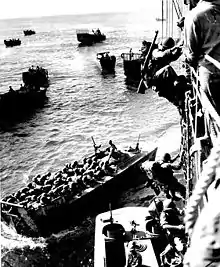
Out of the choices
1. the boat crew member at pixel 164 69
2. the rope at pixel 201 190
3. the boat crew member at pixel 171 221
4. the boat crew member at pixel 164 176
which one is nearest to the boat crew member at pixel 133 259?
the boat crew member at pixel 171 221

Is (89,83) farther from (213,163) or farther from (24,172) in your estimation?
(213,163)

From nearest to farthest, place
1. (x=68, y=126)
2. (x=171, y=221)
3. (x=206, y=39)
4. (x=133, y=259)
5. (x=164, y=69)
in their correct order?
(x=206, y=39), (x=171, y=221), (x=133, y=259), (x=164, y=69), (x=68, y=126)

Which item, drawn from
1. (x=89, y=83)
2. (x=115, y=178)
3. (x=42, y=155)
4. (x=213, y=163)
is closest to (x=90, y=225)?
(x=115, y=178)

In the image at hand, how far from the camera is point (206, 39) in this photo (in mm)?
5570

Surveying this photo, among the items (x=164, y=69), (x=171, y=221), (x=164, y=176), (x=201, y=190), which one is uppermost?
(x=201, y=190)

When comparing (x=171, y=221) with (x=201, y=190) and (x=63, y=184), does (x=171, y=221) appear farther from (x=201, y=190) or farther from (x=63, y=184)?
(x=63, y=184)

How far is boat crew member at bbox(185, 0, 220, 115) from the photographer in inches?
212

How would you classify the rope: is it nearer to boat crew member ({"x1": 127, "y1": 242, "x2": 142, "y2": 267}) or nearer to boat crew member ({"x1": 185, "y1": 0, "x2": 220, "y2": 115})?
boat crew member ({"x1": 185, "y1": 0, "x2": 220, "y2": 115})

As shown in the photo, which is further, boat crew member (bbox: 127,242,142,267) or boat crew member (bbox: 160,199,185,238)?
boat crew member (bbox: 127,242,142,267)

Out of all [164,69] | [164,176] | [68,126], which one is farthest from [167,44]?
[68,126]

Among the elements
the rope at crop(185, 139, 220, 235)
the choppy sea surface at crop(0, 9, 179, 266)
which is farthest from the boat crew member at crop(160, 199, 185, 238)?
the choppy sea surface at crop(0, 9, 179, 266)

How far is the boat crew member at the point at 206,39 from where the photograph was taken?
5.38m


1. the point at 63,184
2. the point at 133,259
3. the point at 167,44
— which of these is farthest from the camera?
the point at 63,184

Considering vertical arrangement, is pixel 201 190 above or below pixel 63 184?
above
